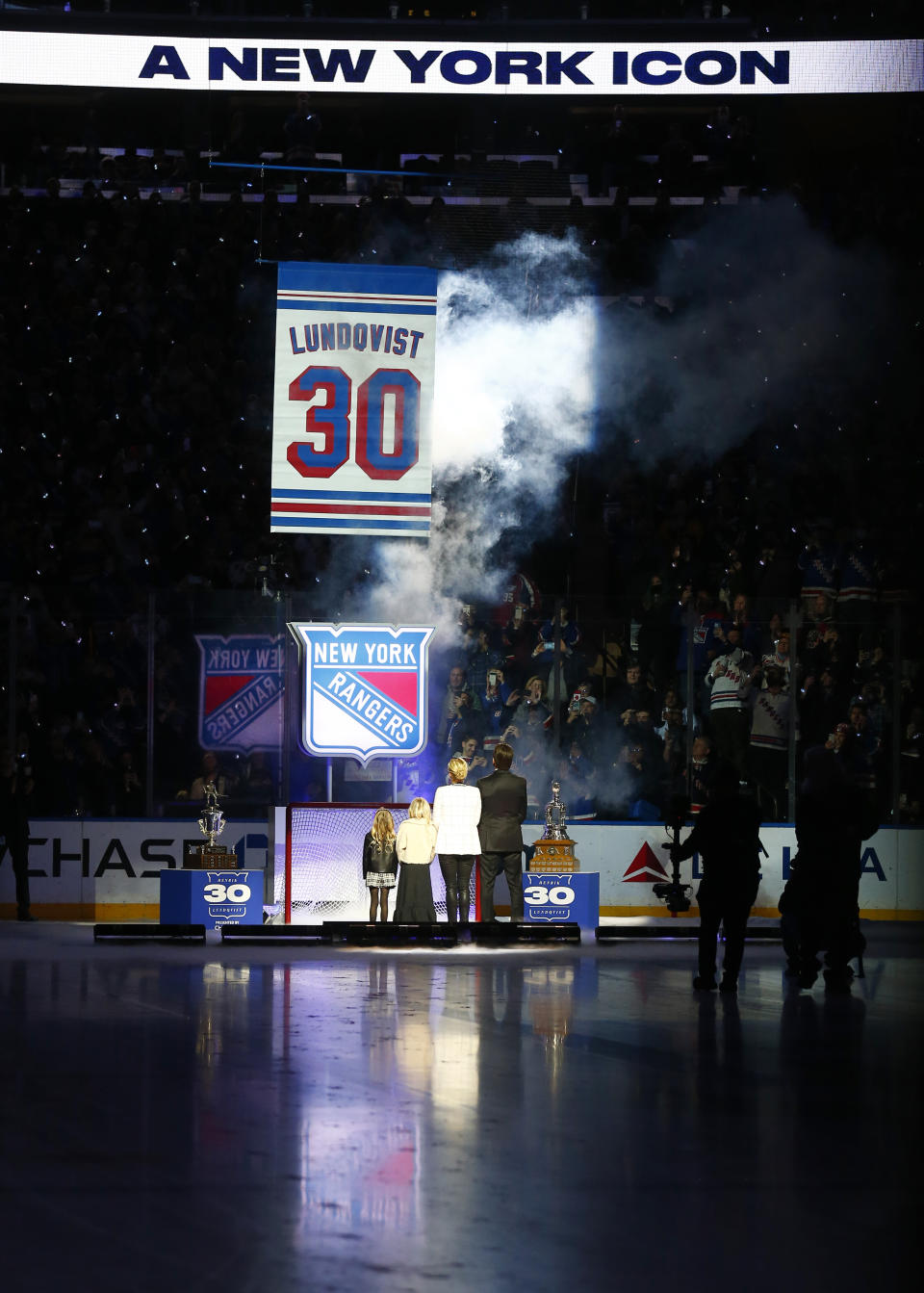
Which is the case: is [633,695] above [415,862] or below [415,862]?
above

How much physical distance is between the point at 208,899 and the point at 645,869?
515cm


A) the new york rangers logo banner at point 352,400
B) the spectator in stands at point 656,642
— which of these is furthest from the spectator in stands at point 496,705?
the new york rangers logo banner at point 352,400

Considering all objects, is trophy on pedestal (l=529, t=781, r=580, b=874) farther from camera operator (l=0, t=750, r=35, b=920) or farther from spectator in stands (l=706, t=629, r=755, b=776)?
camera operator (l=0, t=750, r=35, b=920)

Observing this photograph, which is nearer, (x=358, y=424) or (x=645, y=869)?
(x=358, y=424)

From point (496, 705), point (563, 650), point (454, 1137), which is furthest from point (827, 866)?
point (496, 705)

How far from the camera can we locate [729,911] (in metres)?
12.7

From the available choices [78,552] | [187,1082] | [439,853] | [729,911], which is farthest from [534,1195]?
[78,552]

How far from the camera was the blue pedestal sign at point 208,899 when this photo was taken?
1731 cm

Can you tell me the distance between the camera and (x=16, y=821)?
18.4 m

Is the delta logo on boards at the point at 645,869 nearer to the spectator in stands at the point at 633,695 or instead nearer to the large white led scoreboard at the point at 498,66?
the spectator in stands at the point at 633,695

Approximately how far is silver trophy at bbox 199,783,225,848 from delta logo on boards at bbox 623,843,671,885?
467 cm

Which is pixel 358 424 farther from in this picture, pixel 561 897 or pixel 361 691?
pixel 561 897

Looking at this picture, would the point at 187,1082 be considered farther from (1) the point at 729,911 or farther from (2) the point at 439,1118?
(1) the point at 729,911

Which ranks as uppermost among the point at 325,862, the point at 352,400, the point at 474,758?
the point at 352,400
